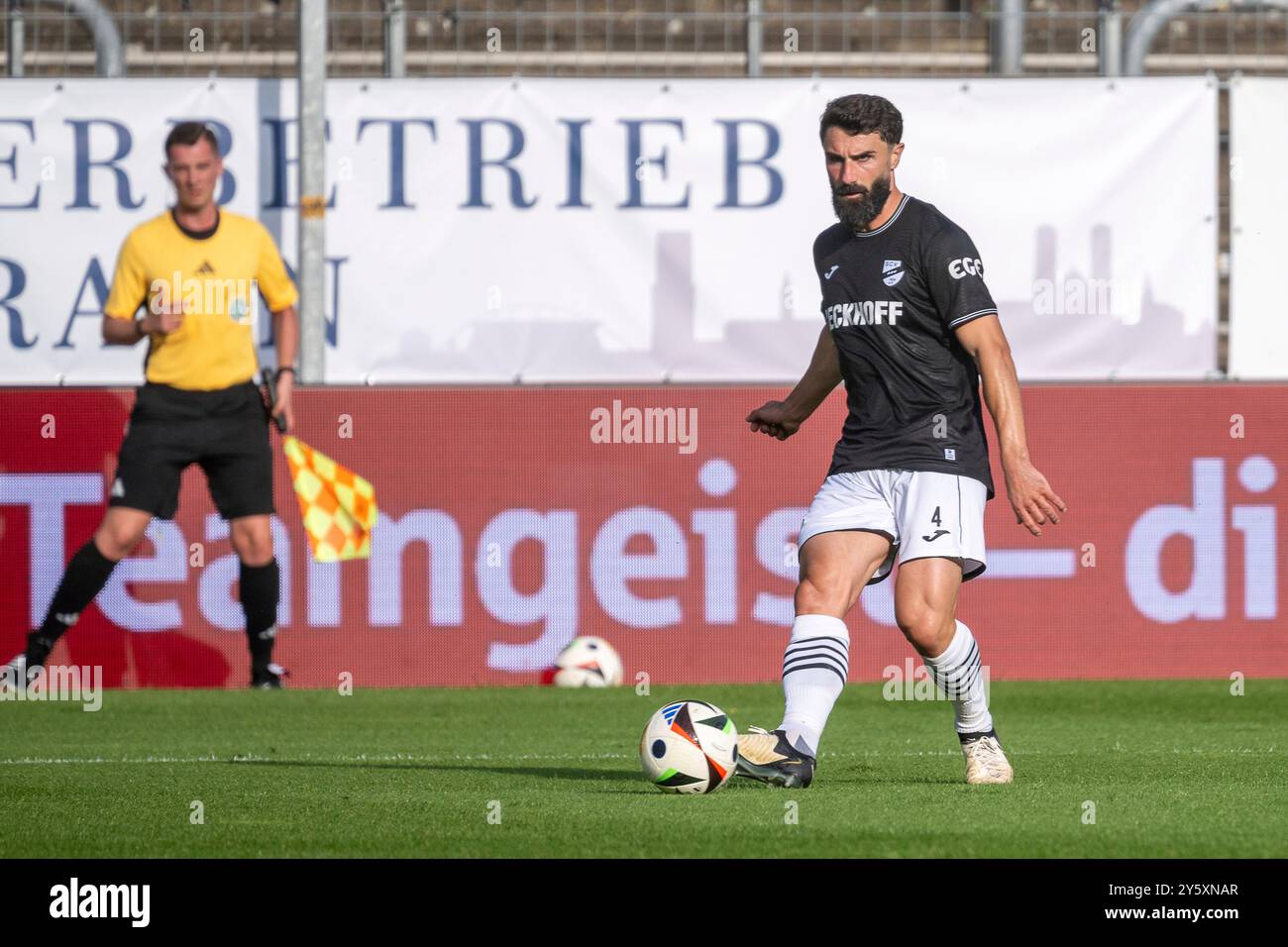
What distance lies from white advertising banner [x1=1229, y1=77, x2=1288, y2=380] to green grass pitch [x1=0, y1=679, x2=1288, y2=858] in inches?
88.7

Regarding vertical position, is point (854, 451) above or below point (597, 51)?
below

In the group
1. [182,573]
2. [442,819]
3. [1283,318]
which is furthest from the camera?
[1283,318]

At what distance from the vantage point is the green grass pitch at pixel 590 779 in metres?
5.52

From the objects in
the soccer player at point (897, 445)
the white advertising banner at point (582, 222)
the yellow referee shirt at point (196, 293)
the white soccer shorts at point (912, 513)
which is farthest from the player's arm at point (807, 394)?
the white advertising banner at point (582, 222)

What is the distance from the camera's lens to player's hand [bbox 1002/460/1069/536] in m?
6.18

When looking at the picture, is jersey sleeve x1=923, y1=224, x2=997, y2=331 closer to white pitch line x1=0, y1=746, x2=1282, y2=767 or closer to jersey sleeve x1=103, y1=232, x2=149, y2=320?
white pitch line x1=0, y1=746, x2=1282, y2=767

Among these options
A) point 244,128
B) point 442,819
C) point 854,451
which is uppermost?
point 244,128

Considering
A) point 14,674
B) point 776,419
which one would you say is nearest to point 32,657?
point 14,674

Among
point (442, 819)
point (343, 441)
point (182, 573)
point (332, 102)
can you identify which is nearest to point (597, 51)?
point (332, 102)

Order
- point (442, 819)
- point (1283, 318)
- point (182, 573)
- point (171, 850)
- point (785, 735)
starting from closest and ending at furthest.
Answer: point (171, 850), point (442, 819), point (785, 735), point (182, 573), point (1283, 318)

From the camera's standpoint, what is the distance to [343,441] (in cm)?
1131

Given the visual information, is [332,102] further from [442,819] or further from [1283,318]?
[442,819]

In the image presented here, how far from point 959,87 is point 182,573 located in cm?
501

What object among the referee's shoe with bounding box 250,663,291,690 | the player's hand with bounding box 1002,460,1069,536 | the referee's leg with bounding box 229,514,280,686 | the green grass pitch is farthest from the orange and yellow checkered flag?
the player's hand with bounding box 1002,460,1069,536
